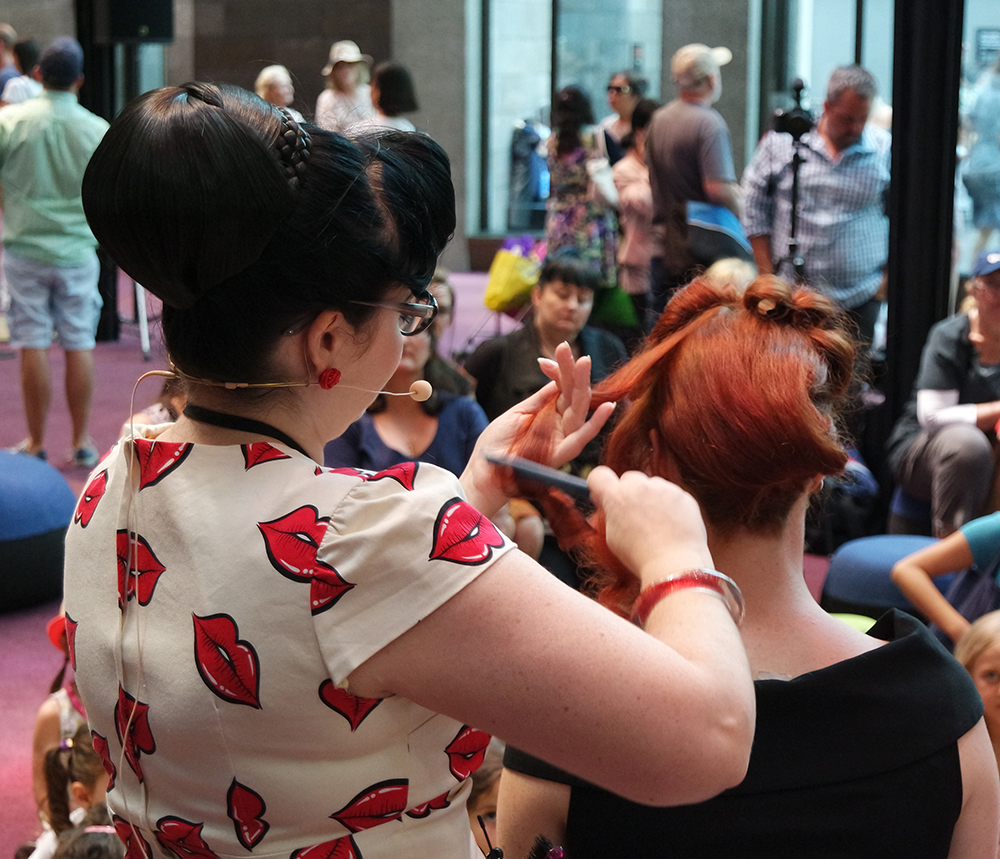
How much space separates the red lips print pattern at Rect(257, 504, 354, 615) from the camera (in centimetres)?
84

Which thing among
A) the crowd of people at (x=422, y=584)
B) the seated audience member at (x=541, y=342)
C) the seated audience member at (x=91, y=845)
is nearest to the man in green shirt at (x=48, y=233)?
the seated audience member at (x=541, y=342)

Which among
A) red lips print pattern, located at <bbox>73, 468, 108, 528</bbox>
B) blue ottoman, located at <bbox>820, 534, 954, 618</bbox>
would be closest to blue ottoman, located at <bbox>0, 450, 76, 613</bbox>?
blue ottoman, located at <bbox>820, 534, 954, 618</bbox>

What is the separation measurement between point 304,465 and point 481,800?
145 centimetres

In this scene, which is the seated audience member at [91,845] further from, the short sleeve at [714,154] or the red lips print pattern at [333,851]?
the short sleeve at [714,154]

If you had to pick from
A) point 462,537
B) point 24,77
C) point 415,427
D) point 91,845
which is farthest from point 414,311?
point 24,77

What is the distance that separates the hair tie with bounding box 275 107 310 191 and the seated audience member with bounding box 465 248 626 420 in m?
3.10

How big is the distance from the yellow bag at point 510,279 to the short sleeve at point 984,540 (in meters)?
2.99

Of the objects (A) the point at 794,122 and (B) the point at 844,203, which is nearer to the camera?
(A) the point at 794,122

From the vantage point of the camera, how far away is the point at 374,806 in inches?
35.4

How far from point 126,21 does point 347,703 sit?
26.3ft

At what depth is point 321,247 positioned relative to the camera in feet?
2.93

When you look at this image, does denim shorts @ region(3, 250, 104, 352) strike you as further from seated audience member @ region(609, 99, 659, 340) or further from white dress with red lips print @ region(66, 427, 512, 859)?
white dress with red lips print @ region(66, 427, 512, 859)

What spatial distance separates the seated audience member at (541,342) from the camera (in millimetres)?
4031

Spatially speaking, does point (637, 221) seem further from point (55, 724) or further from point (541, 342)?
point (55, 724)
